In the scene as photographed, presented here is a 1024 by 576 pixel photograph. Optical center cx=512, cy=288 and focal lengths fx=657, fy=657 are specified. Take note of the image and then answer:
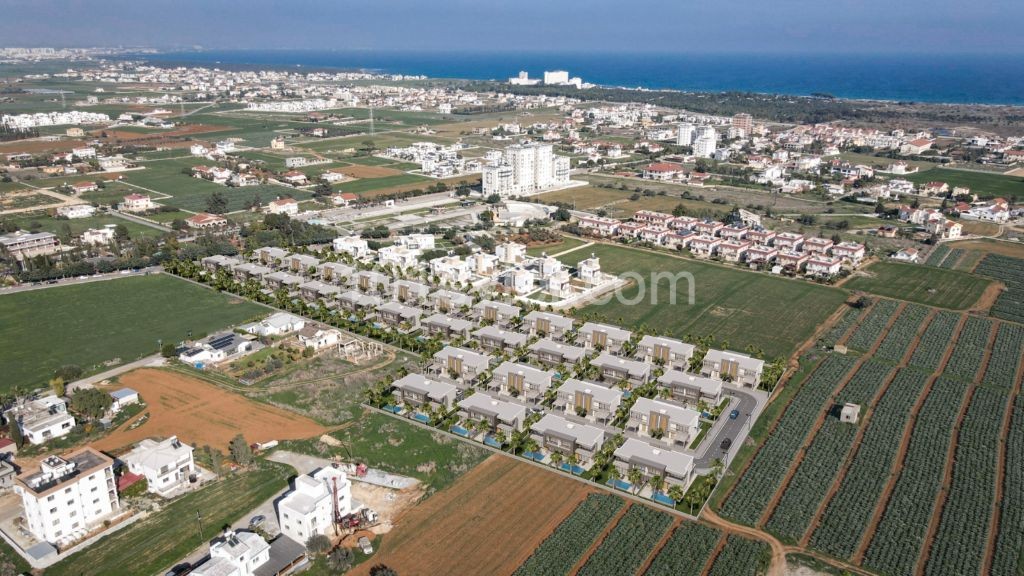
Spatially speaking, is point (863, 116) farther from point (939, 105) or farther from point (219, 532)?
point (219, 532)

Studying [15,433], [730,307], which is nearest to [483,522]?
[15,433]

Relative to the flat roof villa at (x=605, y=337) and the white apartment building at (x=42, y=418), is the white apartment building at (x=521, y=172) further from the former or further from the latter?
the white apartment building at (x=42, y=418)

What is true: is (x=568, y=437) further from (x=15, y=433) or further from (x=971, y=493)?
(x=15, y=433)

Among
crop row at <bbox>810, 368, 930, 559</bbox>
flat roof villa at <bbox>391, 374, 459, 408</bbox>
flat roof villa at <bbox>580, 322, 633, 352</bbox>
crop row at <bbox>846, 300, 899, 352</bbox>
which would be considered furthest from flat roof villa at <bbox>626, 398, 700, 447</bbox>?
crop row at <bbox>846, 300, 899, 352</bbox>

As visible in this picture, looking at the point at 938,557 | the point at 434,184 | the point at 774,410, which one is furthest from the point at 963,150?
the point at 938,557

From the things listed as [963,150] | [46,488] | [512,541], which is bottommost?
[512,541]

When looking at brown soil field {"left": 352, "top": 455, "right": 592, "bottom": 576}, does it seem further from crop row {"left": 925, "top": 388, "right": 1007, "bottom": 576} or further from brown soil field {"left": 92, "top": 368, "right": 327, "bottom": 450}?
crop row {"left": 925, "top": 388, "right": 1007, "bottom": 576}
